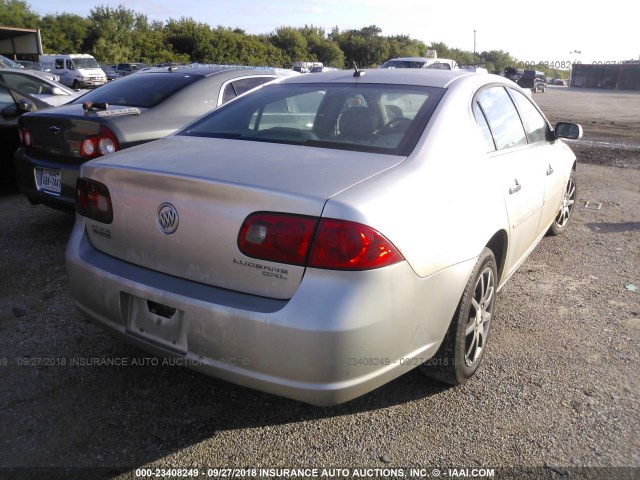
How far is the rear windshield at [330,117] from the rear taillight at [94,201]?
2.31 ft

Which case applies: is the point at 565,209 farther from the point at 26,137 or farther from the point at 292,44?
the point at 292,44

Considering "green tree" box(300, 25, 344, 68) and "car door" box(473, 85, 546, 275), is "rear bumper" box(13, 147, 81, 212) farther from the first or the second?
"green tree" box(300, 25, 344, 68)

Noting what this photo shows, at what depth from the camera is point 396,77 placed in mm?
3289

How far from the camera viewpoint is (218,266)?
2.20 metres

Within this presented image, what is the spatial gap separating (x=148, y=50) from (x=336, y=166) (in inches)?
2248

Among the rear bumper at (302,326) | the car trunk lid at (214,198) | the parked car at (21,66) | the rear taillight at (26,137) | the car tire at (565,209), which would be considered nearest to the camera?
the rear bumper at (302,326)

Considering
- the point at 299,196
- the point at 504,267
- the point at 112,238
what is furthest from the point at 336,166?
the point at 504,267

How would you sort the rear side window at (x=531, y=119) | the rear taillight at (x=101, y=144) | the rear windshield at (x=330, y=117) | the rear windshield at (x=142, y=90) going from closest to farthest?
the rear windshield at (x=330, y=117), the rear side window at (x=531, y=119), the rear taillight at (x=101, y=144), the rear windshield at (x=142, y=90)

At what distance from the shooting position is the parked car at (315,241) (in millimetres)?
2033

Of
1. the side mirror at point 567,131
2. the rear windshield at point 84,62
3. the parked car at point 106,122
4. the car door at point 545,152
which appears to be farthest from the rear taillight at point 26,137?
the rear windshield at point 84,62

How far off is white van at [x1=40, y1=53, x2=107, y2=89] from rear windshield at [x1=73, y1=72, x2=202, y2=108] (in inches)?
1182

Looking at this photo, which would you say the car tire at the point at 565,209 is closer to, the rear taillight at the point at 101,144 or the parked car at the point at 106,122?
the parked car at the point at 106,122

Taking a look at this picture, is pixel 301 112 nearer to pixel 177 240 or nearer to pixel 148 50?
pixel 177 240

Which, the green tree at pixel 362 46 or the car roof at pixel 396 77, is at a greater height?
the green tree at pixel 362 46
